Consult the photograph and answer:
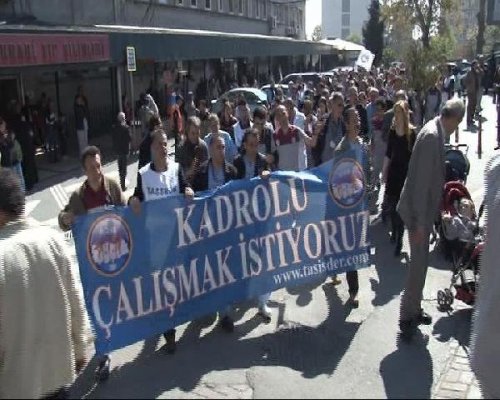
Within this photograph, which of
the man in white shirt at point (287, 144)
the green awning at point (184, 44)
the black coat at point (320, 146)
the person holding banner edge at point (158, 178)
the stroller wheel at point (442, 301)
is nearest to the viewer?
the person holding banner edge at point (158, 178)

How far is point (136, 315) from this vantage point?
521 cm

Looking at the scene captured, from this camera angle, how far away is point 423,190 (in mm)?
5375

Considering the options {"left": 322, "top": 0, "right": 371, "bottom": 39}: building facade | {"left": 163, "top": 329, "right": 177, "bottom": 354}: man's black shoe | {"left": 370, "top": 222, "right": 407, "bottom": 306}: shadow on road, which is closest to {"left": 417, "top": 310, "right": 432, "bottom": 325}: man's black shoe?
{"left": 370, "top": 222, "right": 407, "bottom": 306}: shadow on road

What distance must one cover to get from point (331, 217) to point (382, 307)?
105 cm

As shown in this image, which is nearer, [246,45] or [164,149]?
[164,149]

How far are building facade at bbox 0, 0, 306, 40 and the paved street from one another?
17718 millimetres

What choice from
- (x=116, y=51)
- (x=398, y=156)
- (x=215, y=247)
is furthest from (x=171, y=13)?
(x=215, y=247)

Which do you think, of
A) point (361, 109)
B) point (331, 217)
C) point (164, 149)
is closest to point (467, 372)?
point (331, 217)

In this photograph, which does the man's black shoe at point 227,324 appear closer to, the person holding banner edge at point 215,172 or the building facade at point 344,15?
the person holding banner edge at point 215,172

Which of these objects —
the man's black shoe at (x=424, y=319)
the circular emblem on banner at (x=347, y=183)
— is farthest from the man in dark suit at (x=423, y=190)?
the circular emblem on banner at (x=347, y=183)

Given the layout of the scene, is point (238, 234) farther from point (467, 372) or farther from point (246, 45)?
point (246, 45)

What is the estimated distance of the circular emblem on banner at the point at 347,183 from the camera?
6.36 m

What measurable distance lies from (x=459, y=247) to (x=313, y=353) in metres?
2.23

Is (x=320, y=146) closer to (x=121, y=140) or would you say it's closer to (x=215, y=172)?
(x=215, y=172)
